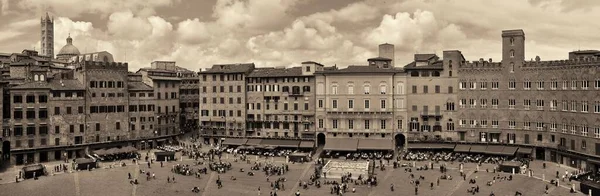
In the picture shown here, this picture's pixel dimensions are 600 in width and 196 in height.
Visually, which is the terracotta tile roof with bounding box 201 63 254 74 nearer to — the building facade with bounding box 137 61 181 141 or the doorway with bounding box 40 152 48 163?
the building facade with bounding box 137 61 181 141

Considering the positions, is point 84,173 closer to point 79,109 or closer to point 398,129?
point 79,109

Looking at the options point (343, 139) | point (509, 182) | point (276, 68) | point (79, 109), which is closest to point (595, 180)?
point (509, 182)

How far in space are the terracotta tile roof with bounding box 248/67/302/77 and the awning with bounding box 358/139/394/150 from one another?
1665cm

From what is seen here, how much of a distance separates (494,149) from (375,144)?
18.3 m

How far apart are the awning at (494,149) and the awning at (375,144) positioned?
14.7 m

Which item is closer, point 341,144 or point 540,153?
point 540,153

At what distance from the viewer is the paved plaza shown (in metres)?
57.2

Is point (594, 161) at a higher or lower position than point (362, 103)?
lower

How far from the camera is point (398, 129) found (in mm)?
82750

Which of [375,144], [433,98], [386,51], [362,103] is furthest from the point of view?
[386,51]

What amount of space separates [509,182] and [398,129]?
24565 millimetres

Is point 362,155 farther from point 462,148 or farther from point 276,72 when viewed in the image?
point 276,72

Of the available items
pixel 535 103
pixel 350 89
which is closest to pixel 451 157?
pixel 535 103

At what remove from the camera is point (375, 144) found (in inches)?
3184
